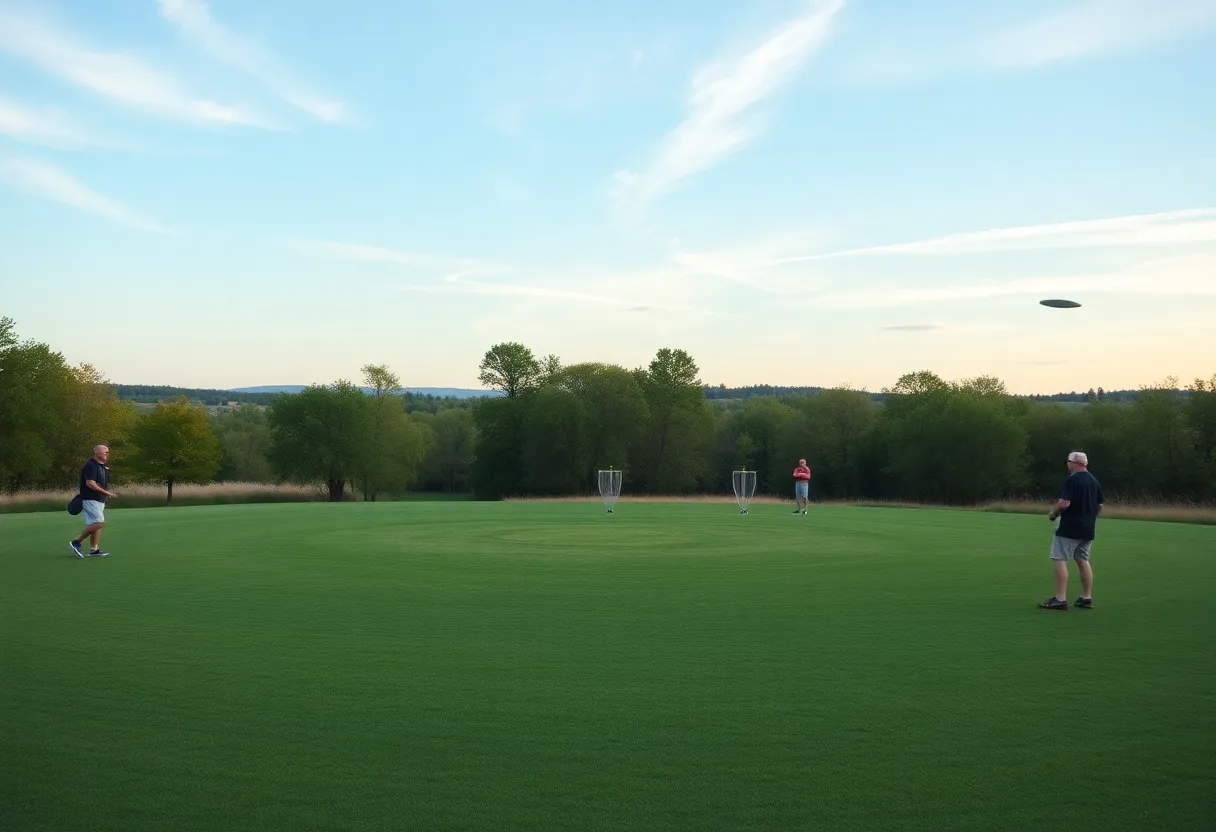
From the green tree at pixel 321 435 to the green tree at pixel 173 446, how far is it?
1121 cm

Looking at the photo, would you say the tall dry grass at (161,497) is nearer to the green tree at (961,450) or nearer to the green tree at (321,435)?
the green tree at (321,435)

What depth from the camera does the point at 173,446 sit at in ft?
179

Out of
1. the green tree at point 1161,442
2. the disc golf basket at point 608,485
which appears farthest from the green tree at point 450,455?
the disc golf basket at point 608,485

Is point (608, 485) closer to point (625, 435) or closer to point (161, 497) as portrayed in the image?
point (161, 497)

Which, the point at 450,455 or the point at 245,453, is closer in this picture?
the point at 245,453

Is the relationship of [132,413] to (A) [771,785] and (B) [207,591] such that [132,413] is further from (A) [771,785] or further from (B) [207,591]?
(A) [771,785]

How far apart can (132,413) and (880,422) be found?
56278 mm

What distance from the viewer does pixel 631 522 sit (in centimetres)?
2631

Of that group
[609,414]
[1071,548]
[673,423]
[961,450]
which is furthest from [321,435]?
[1071,548]

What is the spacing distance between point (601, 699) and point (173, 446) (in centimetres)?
5324

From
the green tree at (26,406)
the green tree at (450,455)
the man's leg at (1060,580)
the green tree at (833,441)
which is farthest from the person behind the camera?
the green tree at (450,455)

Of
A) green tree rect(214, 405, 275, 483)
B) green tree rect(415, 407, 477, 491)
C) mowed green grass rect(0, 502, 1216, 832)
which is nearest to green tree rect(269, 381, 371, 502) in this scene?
green tree rect(214, 405, 275, 483)

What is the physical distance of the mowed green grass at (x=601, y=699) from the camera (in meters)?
5.11

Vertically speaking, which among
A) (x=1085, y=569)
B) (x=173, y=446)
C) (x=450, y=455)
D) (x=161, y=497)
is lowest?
(x=161, y=497)
